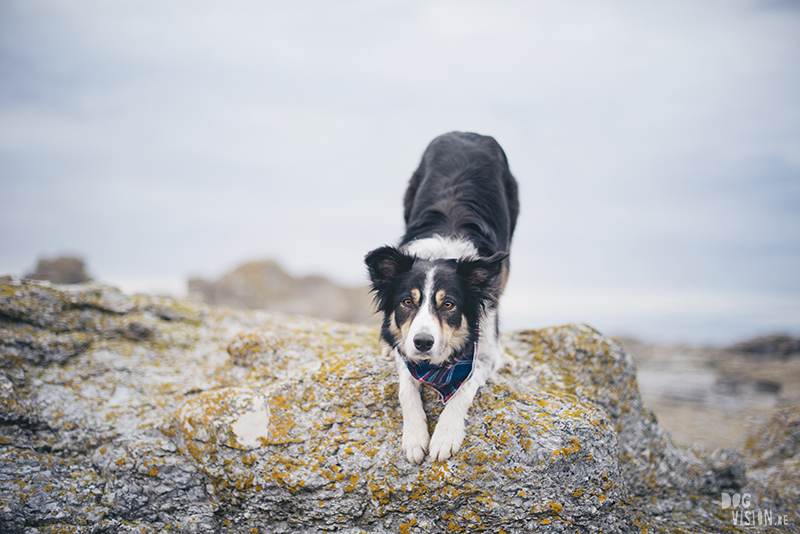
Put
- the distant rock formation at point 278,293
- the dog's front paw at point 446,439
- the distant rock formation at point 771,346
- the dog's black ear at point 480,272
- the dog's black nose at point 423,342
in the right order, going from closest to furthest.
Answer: the dog's black nose at point 423,342 → the dog's front paw at point 446,439 → the dog's black ear at point 480,272 → the distant rock formation at point 771,346 → the distant rock formation at point 278,293

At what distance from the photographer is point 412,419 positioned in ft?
11.9

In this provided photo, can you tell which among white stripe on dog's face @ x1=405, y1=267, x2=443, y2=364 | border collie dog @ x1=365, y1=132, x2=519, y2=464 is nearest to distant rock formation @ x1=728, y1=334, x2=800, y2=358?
border collie dog @ x1=365, y1=132, x2=519, y2=464

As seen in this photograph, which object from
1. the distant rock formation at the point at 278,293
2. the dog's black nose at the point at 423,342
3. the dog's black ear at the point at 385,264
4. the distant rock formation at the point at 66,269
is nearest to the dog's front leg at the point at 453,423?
the dog's black nose at the point at 423,342

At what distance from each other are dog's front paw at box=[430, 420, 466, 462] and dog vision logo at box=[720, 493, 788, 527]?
2912 mm

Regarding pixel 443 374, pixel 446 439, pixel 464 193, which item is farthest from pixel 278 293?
pixel 446 439

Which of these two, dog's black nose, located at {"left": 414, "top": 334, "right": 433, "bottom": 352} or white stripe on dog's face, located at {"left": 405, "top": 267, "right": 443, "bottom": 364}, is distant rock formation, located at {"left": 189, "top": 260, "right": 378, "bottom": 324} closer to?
white stripe on dog's face, located at {"left": 405, "top": 267, "right": 443, "bottom": 364}

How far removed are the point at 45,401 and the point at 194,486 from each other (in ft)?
6.54

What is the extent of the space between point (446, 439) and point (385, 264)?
5.19 feet

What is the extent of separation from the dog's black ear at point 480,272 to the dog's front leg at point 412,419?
0.96 meters

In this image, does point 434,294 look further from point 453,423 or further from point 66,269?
point 66,269

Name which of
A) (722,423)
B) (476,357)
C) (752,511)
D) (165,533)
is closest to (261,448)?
(165,533)

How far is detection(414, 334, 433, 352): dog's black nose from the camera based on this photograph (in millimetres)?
3285

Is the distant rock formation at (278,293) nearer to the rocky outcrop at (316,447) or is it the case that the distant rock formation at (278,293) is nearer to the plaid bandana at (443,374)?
the rocky outcrop at (316,447)

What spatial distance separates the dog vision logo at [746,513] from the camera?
416 cm
